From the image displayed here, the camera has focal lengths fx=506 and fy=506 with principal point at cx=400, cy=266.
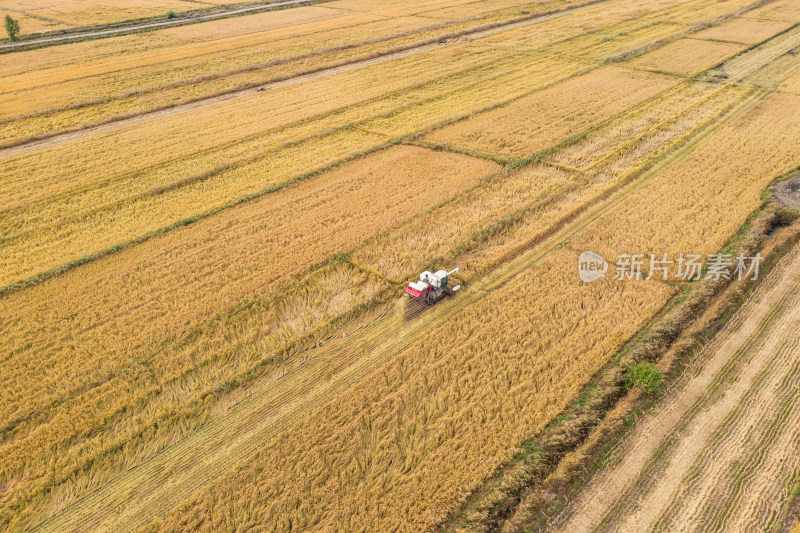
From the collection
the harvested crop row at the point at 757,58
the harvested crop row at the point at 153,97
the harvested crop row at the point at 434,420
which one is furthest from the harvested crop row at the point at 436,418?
the harvested crop row at the point at 153,97

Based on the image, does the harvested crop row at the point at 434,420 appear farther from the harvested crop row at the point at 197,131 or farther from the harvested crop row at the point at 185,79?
the harvested crop row at the point at 185,79

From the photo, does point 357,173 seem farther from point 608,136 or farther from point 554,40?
point 554,40

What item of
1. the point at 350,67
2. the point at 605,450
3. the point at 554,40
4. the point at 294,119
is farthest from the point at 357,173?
the point at 554,40

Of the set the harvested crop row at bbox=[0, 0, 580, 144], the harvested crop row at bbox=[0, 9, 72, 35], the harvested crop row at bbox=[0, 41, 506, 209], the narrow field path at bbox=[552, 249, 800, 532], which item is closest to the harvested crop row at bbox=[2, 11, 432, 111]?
the harvested crop row at bbox=[0, 0, 580, 144]

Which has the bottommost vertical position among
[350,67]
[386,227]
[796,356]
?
[796,356]

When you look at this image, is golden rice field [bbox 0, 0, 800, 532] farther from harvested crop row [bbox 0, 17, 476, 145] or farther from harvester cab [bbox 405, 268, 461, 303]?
harvester cab [bbox 405, 268, 461, 303]
